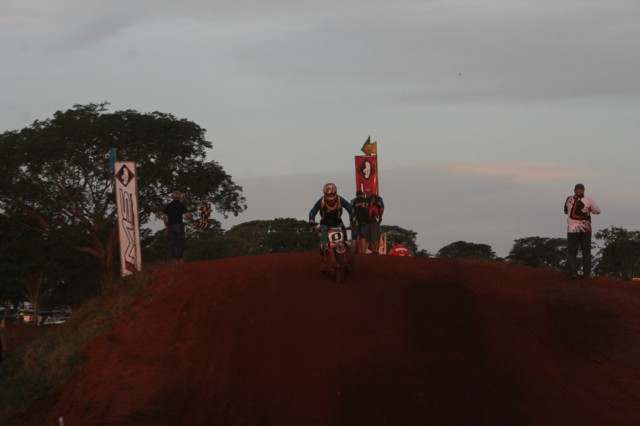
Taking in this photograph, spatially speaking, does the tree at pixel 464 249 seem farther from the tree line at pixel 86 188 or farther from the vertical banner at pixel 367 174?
the vertical banner at pixel 367 174

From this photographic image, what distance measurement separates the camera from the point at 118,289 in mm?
22172

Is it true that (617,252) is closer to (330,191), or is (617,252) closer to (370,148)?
(370,148)

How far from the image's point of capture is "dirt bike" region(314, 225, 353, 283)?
19438mm

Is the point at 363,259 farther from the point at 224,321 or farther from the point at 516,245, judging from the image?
the point at 516,245

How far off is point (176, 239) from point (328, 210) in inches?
218

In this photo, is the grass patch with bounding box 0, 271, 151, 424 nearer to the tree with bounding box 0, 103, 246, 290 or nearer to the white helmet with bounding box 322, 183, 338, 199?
the white helmet with bounding box 322, 183, 338, 199

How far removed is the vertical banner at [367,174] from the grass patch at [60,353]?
40.6 feet

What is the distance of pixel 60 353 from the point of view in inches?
703

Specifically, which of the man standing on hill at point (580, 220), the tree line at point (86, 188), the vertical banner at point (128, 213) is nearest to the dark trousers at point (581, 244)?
the man standing on hill at point (580, 220)

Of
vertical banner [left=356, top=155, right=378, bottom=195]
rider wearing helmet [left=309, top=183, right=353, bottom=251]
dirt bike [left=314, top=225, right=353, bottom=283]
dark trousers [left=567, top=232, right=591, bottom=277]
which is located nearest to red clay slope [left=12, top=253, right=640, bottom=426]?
dirt bike [left=314, top=225, right=353, bottom=283]

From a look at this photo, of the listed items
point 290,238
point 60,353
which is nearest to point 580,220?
point 60,353

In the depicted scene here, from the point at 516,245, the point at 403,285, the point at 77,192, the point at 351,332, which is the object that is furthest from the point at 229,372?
the point at 516,245

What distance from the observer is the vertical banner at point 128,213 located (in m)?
22.7

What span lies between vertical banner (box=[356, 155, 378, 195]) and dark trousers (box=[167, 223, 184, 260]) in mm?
10205
